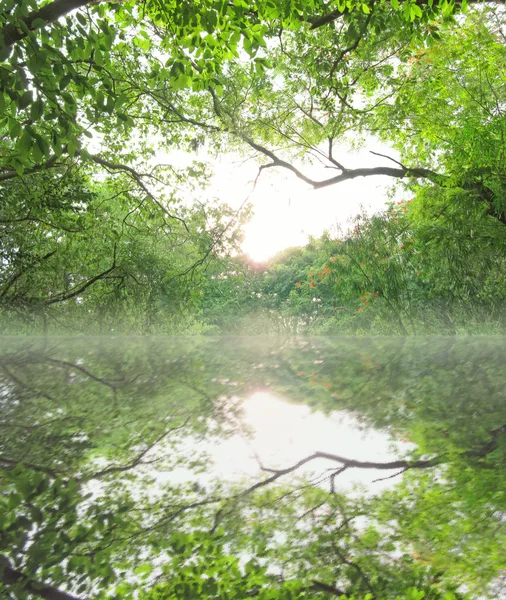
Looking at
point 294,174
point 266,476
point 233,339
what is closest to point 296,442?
point 266,476

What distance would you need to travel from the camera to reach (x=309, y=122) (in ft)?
33.0

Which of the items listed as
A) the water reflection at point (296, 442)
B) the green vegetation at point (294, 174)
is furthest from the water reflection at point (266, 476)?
the green vegetation at point (294, 174)

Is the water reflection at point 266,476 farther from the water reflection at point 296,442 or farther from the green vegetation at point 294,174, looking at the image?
the green vegetation at point 294,174

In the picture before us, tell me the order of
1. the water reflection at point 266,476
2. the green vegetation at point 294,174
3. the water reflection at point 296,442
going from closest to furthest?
the water reflection at point 266,476
the water reflection at point 296,442
the green vegetation at point 294,174

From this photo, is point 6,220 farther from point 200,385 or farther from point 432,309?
point 432,309

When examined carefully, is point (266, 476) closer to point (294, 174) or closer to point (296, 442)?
point (296, 442)

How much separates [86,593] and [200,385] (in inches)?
67.2

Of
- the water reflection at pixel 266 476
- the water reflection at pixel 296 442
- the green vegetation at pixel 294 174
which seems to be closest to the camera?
the water reflection at pixel 266 476

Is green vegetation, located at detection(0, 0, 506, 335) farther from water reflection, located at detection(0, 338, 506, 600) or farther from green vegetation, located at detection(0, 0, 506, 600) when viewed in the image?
water reflection, located at detection(0, 338, 506, 600)

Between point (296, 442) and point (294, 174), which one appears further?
point (294, 174)

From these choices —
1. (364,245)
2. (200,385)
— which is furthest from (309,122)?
(200,385)

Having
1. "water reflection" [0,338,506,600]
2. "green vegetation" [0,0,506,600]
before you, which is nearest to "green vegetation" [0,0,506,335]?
"green vegetation" [0,0,506,600]

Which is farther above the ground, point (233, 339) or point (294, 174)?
point (294, 174)

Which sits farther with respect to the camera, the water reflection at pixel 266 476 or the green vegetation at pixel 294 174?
the green vegetation at pixel 294 174
